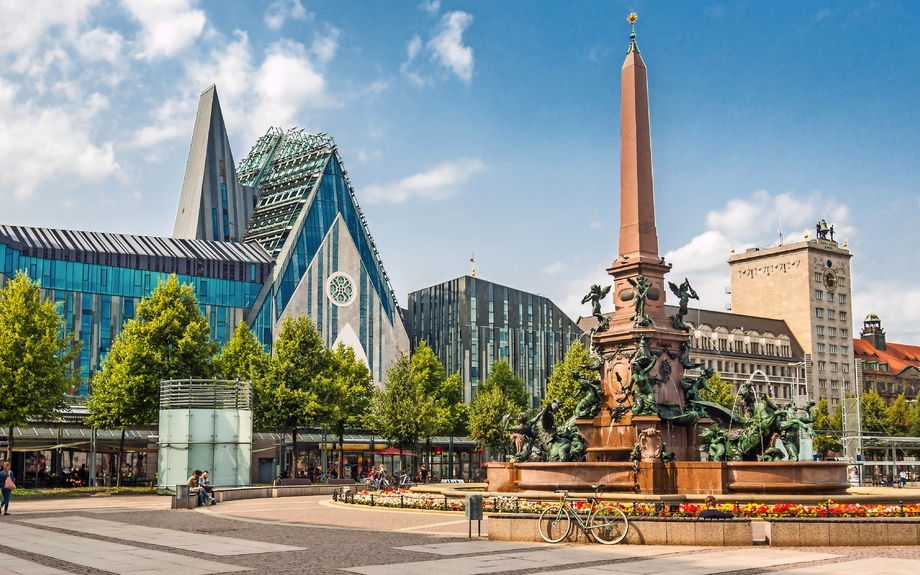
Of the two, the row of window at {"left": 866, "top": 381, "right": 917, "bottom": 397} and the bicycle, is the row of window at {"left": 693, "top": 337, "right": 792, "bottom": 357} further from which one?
the bicycle

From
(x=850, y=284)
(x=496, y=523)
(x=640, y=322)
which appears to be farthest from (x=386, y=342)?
(x=496, y=523)

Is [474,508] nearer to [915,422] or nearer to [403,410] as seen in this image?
[403,410]

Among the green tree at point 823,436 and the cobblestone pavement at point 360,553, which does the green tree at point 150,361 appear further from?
the green tree at point 823,436

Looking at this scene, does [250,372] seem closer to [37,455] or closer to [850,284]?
[37,455]

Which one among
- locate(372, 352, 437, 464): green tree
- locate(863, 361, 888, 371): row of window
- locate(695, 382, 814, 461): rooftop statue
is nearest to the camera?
locate(695, 382, 814, 461): rooftop statue

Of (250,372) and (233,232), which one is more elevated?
(233,232)

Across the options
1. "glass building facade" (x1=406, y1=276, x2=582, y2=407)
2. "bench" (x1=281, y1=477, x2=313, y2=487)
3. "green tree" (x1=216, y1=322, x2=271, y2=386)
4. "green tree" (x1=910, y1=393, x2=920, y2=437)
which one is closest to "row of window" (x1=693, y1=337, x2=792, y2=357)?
"glass building facade" (x1=406, y1=276, x2=582, y2=407)

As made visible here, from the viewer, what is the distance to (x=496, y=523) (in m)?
22.4

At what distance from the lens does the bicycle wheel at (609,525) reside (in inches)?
821

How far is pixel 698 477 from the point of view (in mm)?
28250

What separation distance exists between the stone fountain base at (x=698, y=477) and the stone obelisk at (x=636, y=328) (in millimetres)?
1665

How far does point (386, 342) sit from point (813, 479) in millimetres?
81293

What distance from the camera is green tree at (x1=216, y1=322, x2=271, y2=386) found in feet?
206

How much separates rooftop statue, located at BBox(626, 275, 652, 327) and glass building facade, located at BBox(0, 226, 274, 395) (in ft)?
218
